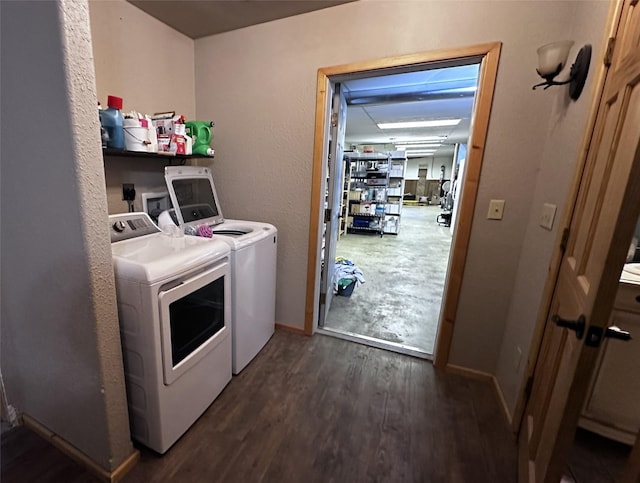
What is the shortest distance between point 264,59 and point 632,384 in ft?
9.18

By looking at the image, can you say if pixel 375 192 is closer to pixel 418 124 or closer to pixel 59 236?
pixel 418 124

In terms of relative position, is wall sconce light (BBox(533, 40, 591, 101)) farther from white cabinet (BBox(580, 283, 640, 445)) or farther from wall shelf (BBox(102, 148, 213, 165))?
wall shelf (BBox(102, 148, 213, 165))

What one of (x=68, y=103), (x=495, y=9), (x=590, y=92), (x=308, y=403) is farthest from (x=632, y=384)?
(x=68, y=103)

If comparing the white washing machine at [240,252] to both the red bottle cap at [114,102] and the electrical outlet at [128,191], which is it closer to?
the electrical outlet at [128,191]

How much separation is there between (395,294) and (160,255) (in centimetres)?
266

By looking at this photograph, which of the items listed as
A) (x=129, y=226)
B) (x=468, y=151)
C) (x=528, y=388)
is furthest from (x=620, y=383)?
(x=129, y=226)

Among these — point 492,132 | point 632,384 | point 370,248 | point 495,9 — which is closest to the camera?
point 632,384

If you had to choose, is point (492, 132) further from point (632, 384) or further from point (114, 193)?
point (114, 193)

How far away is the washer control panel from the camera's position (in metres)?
1.43

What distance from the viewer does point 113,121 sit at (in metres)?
1.51

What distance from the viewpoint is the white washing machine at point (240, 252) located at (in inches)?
66.4

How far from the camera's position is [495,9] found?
1476 mm

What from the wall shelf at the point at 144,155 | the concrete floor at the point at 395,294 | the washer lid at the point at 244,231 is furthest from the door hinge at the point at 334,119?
the concrete floor at the point at 395,294

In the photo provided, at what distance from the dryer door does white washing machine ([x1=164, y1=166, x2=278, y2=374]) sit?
0.14 m
